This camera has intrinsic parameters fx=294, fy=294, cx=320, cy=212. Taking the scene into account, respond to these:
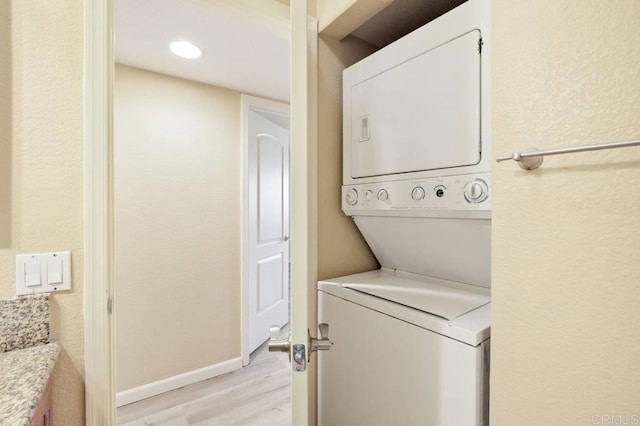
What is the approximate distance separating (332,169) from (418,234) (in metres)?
0.56

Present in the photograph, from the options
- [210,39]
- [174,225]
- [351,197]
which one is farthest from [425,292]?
[174,225]

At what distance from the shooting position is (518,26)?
76 centimetres

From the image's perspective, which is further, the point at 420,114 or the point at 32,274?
the point at 420,114

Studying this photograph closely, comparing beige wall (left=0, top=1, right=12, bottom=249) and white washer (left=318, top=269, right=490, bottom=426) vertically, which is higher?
beige wall (left=0, top=1, right=12, bottom=249)

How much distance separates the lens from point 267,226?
317 centimetres

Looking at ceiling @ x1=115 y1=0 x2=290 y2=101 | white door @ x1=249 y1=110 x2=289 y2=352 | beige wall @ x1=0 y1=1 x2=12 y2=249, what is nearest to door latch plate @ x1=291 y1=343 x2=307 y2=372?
beige wall @ x1=0 y1=1 x2=12 y2=249

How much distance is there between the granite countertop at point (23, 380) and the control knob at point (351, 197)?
1220 mm

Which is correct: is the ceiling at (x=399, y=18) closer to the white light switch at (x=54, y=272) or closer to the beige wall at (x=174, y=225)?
the beige wall at (x=174, y=225)

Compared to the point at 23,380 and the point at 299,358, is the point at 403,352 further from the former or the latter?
the point at 23,380

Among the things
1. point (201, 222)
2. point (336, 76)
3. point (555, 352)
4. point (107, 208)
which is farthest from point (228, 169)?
point (555, 352)

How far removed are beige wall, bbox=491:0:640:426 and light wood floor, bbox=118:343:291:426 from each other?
1.87 metres

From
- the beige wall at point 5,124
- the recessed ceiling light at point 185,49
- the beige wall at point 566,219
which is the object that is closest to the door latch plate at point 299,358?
the beige wall at point 566,219

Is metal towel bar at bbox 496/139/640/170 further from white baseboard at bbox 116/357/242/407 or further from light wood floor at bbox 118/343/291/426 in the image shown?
white baseboard at bbox 116/357/242/407

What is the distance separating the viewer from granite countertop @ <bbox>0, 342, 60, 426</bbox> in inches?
24.0
